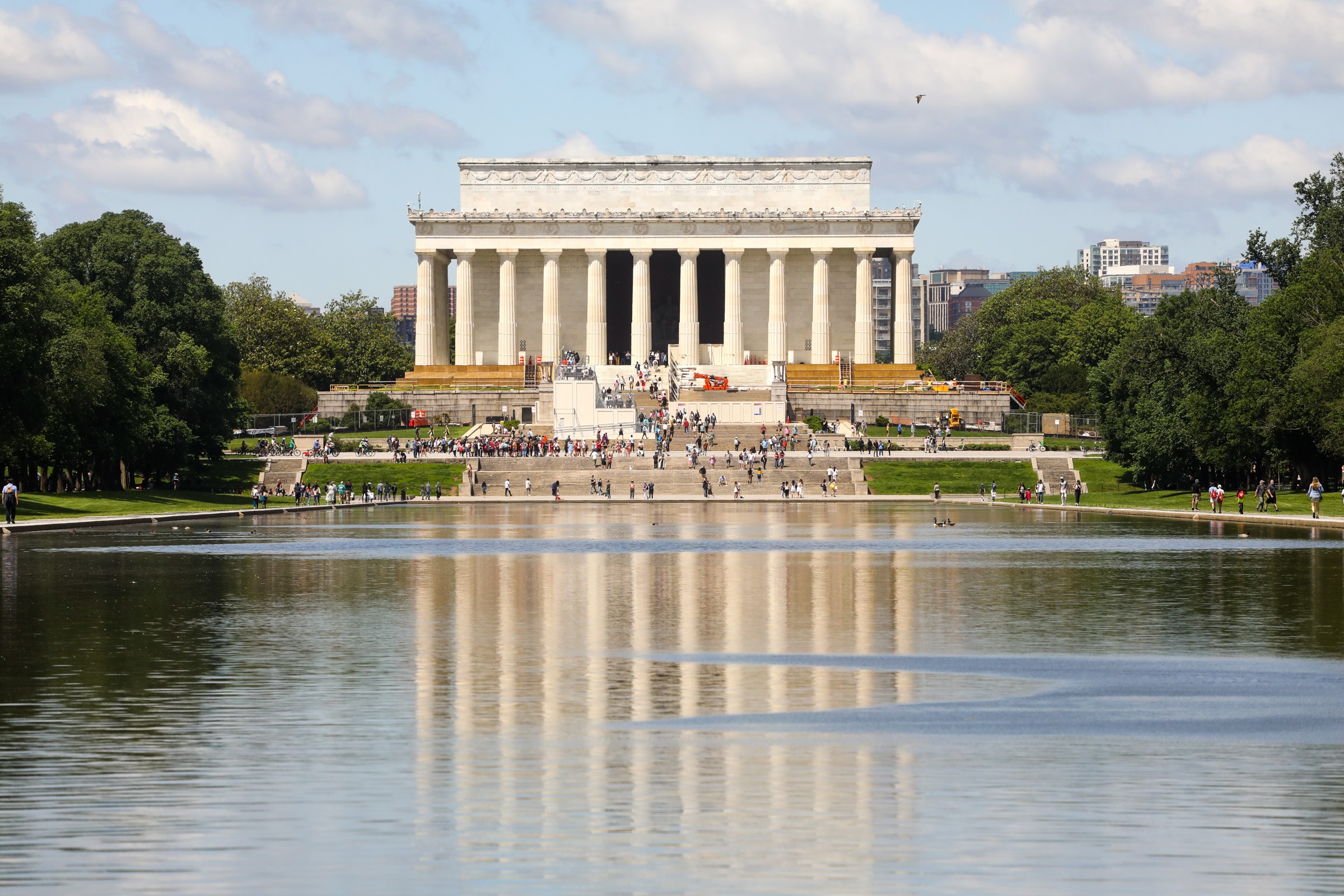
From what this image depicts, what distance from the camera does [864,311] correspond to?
131250 millimetres

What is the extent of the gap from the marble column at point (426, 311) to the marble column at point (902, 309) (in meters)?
35.3

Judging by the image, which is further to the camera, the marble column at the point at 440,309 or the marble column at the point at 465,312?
the marble column at the point at 465,312

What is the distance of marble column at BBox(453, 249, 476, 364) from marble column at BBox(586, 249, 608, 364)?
30.5 feet

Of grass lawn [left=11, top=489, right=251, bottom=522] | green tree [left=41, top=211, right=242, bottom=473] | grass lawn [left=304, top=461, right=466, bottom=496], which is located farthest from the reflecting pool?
grass lawn [left=304, top=461, right=466, bottom=496]

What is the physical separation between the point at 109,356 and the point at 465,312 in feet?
189

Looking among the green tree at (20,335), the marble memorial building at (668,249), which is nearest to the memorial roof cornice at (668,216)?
the marble memorial building at (668,249)

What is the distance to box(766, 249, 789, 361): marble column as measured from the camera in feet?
431

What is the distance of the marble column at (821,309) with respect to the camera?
13100 centimetres

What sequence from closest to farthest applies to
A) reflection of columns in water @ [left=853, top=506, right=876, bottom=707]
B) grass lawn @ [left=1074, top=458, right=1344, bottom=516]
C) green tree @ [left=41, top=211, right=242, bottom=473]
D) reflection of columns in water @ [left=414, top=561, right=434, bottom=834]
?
reflection of columns in water @ [left=414, top=561, right=434, bottom=834] < reflection of columns in water @ [left=853, top=506, right=876, bottom=707] < grass lawn @ [left=1074, top=458, right=1344, bottom=516] < green tree @ [left=41, top=211, right=242, bottom=473]

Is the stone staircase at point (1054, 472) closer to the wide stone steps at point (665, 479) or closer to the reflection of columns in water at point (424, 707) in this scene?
the wide stone steps at point (665, 479)

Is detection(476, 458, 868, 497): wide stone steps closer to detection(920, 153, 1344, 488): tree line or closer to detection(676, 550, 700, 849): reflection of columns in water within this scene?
detection(920, 153, 1344, 488): tree line

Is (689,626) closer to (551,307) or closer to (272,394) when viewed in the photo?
(551,307)

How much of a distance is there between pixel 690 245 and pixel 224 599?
99.5 meters

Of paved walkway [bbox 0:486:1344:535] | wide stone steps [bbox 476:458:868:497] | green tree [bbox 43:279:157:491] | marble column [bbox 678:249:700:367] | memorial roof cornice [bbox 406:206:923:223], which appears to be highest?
memorial roof cornice [bbox 406:206:923:223]
